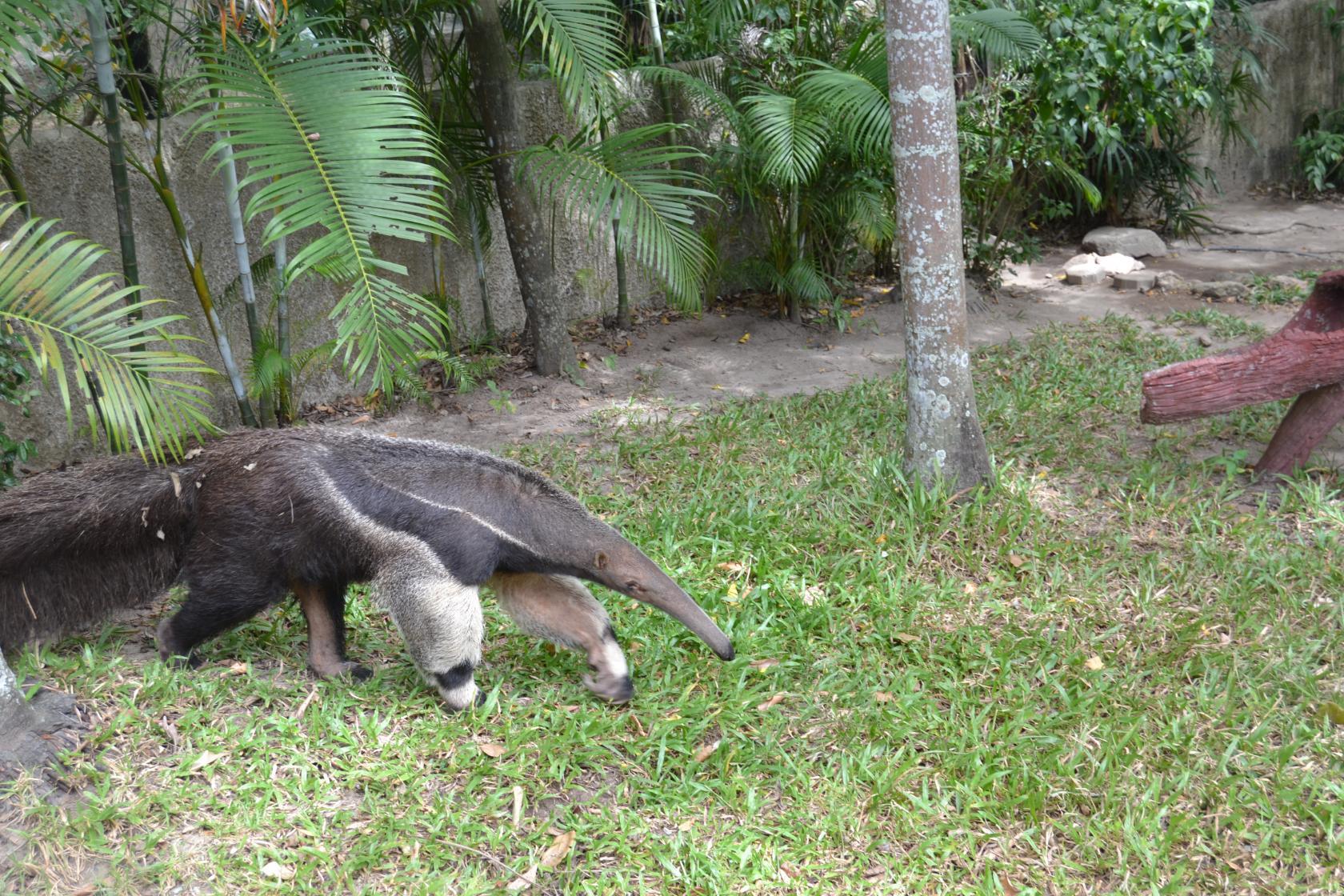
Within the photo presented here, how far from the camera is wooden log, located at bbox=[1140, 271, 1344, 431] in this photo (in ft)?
14.9

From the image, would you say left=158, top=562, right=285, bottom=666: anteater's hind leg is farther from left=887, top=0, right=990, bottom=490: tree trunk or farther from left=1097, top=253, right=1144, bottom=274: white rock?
left=1097, top=253, right=1144, bottom=274: white rock

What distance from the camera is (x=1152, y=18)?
733 cm

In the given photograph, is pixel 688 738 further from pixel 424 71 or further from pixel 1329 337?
pixel 424 71

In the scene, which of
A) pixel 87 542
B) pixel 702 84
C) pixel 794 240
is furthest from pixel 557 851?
pixel 794 240

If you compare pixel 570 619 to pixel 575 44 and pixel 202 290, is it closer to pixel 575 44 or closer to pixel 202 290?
pixel 202 290

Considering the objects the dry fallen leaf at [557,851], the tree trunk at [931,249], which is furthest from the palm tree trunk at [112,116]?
the tree trunk at [931,249]

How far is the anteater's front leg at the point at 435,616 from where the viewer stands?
10.3 ft

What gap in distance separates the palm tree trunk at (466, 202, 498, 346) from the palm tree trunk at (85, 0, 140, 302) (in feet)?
8.34

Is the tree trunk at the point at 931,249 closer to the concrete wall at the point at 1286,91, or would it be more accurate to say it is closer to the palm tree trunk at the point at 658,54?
the palm tree trunk at the point at 658,54

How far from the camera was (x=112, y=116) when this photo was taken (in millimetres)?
3975

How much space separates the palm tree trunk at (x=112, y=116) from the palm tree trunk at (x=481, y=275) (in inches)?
100

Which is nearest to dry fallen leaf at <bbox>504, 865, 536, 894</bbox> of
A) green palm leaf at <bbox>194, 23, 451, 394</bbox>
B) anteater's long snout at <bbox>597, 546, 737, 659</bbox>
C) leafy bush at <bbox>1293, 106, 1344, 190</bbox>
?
anteater's long snout at <bbox>597, 546, 737, 659</bbox>

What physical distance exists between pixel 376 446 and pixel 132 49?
452 cm

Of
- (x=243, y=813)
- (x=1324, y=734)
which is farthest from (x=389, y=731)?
(x=1324, y=734)
